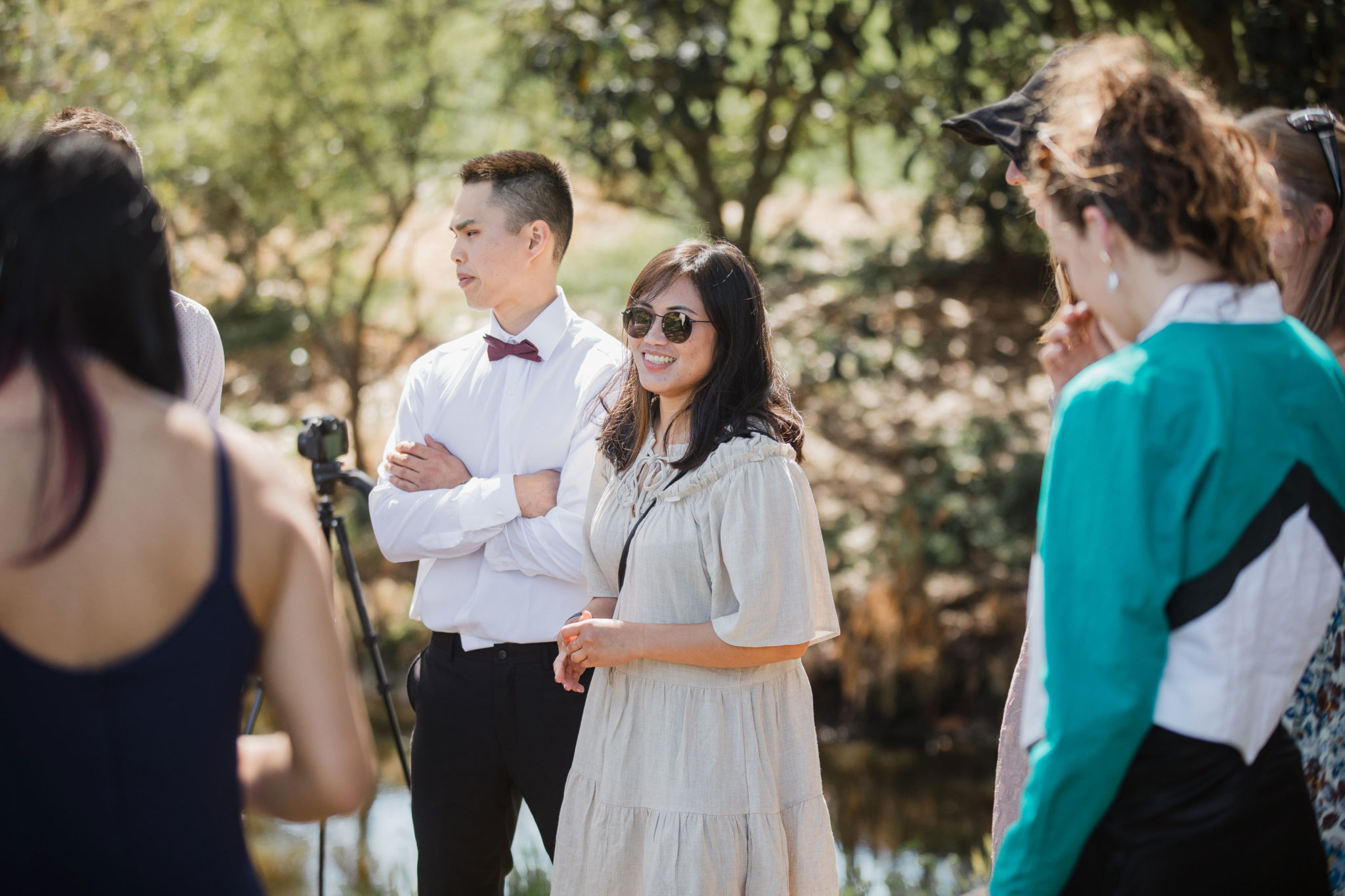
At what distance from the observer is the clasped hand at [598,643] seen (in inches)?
85.3

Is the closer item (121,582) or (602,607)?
(121,582)

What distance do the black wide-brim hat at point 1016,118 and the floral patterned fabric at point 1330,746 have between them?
0.88 metres

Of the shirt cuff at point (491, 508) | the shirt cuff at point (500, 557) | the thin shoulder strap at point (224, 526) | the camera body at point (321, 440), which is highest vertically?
the camera body at point (321, 440)

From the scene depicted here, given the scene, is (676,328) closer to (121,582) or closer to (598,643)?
(598,643)

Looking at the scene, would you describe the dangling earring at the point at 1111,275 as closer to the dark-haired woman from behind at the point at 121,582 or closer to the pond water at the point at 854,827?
the dark-haired woman from behind at the point at 121,582

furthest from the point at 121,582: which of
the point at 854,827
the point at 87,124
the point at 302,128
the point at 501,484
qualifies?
the point at 302,128

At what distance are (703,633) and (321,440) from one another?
1268 millimetres

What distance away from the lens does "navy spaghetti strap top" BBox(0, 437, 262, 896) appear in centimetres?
116

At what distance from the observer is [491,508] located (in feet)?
8.50

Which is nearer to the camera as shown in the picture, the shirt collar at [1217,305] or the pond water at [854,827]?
the shirt collar at [1217,305]

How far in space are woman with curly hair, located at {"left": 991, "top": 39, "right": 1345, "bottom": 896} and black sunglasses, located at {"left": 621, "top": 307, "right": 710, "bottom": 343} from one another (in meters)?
0.94

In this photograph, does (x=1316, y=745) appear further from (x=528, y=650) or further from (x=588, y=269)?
(x=588, y=269)

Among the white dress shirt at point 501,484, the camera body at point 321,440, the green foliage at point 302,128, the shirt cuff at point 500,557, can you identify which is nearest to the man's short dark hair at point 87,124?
the camera body at point 321,440

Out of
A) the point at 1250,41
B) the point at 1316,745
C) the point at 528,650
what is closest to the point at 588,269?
the point at 1250,41
